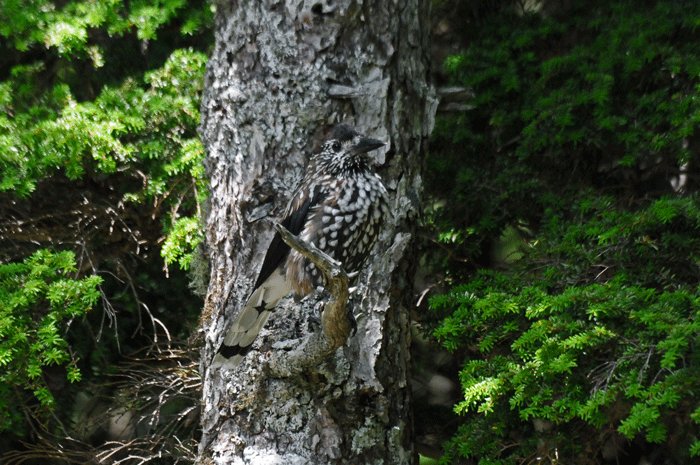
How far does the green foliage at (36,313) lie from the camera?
3.13 m

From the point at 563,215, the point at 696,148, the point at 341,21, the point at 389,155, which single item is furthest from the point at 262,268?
the point at 696,148

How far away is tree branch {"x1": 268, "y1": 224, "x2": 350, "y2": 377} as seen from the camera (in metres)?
2.23

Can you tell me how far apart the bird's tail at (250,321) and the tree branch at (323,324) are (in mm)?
152

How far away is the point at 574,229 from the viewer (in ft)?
10.7

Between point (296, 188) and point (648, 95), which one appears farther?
point (648, 95)

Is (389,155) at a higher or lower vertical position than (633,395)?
higher

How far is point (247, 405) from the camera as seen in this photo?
9.65 ft

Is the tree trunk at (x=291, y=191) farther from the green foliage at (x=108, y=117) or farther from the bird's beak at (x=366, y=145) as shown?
the green foliage at (x=108, y=117)

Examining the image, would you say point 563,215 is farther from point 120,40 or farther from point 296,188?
point 120,40

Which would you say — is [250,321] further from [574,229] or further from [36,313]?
[574,229]

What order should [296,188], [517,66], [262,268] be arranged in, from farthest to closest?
[517,66] → [296,188] → [262,268]

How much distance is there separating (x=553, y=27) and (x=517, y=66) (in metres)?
0.37

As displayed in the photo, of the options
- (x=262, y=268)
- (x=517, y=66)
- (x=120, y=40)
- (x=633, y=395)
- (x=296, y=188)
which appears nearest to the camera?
(x=633, y=395)

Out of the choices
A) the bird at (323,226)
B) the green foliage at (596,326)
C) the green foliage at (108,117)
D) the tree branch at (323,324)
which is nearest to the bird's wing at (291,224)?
the bird at (323,226)
